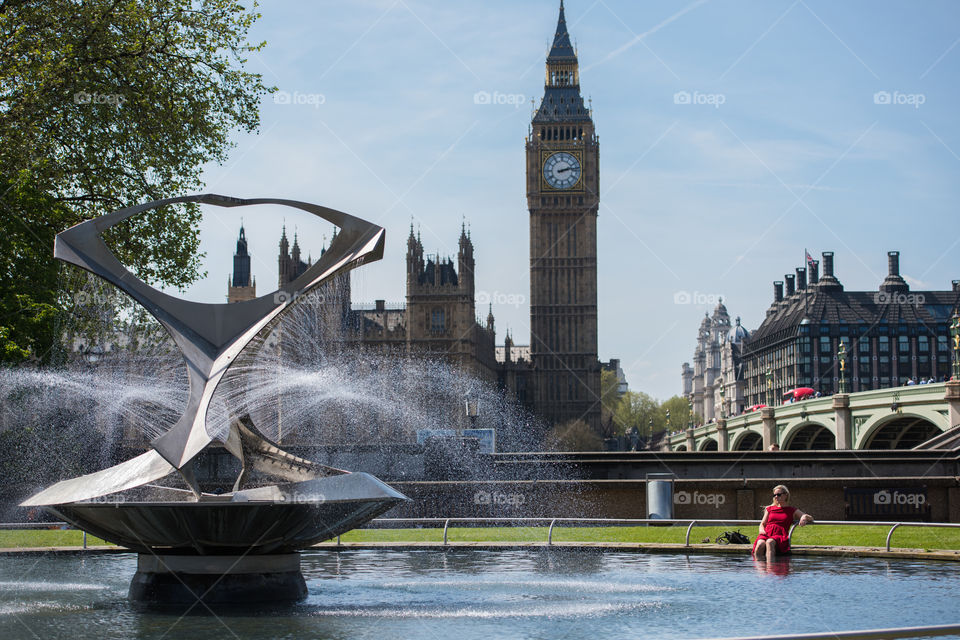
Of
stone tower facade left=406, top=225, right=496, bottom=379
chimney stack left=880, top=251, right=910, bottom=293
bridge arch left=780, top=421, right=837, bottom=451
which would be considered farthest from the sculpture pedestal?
chimney stack left=880, top=251, right=910, bottom=293

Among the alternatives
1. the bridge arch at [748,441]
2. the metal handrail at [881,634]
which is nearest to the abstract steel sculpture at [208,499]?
the metal handrail at [881,634]

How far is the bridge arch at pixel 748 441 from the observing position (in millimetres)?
89412

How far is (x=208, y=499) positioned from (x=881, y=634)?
810 centimetres

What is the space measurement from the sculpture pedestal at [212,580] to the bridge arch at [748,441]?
251 ft

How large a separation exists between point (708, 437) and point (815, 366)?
156ft

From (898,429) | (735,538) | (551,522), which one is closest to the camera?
(735,538)

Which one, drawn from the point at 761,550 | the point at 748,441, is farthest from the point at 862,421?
the point at 761,550

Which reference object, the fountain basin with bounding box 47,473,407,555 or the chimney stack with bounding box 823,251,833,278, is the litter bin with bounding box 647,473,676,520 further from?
the chimney stack with bounding box 823,251,833,278

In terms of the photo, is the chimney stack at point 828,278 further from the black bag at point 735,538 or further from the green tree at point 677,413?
the black bag at point 735,538

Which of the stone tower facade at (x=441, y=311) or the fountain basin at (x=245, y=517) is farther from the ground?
the stone tower facade at (x=441, y=311)

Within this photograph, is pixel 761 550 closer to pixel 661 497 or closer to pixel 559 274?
pixel 661 497

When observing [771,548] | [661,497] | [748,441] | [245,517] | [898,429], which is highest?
[898,429]

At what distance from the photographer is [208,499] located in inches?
569

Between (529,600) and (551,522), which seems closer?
(529,600)
